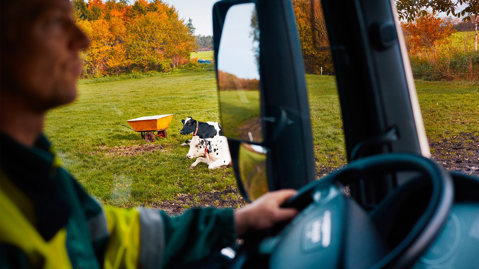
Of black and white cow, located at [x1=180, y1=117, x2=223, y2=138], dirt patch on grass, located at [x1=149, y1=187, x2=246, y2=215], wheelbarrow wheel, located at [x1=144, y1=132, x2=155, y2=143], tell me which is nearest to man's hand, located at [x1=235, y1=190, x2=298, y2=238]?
dirt patch on grass, located at [x1=149, y1=187, x2=246, y2=215]

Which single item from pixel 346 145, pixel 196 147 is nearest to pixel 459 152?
pixel 346 145

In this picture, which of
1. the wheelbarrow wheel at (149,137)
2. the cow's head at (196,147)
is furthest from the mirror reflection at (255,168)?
the wheelbarrow wheel at (149,137)

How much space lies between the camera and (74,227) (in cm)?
65

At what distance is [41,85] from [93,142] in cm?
565

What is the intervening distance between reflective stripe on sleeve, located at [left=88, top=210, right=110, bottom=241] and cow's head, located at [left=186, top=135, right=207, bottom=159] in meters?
4.11

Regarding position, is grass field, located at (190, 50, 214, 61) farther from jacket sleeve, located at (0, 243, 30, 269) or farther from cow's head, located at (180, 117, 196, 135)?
cow's head, located at (180, 117, 196, 135)

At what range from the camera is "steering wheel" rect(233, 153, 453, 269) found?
495mm

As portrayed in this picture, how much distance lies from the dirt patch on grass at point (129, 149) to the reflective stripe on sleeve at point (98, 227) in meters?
4.75

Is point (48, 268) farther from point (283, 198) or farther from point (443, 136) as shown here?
point (443, 136)

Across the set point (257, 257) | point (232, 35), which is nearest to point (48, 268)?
point (257, 257)

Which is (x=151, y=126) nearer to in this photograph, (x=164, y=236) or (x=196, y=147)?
(x=196, y=147)

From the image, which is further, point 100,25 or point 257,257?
point 100,25

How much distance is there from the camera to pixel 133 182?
198 inches

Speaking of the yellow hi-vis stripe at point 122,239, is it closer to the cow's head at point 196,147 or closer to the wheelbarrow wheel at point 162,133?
the cow's head at point 196,147
